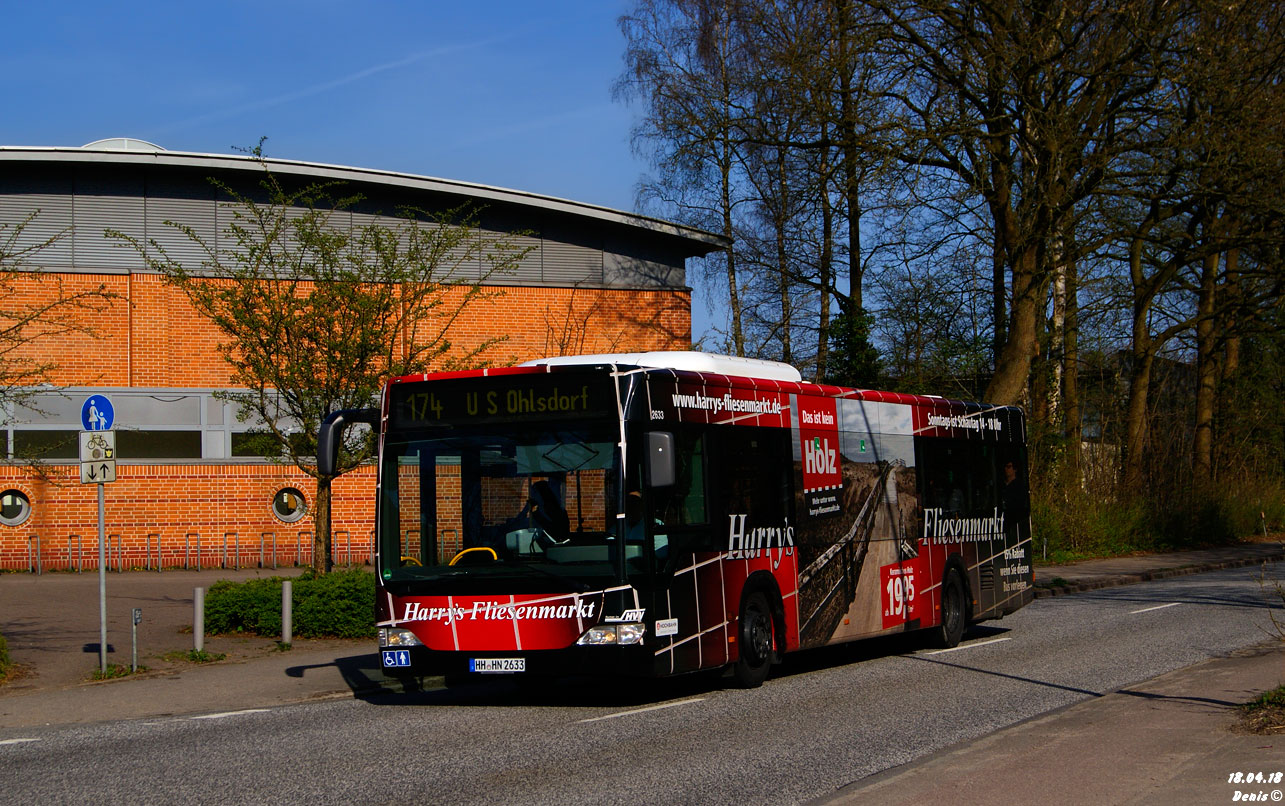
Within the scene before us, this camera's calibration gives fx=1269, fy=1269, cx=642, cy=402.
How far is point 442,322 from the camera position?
30.3m

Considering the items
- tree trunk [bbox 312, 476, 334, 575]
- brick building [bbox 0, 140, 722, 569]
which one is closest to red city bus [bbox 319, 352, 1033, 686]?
tree trunk [bbox 312, 476, 334, 575]

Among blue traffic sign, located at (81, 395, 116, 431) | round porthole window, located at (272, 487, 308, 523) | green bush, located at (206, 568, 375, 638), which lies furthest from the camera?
round porthole window, located at (272, 487, 308, 523)

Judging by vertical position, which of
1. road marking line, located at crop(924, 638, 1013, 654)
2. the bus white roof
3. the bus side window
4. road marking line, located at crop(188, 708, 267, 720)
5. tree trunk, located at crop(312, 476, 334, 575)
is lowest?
road marking line, located at crop(924, 638, 1013, 654)

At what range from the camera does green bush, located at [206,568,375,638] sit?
15.9 meters

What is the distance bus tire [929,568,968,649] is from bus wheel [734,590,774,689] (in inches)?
156

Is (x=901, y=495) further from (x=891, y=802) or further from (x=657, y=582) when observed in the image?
(x=891, y=802)

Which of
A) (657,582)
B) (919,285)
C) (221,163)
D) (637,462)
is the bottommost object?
(657,582)

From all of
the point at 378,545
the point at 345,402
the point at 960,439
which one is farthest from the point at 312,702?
the point at 960,439

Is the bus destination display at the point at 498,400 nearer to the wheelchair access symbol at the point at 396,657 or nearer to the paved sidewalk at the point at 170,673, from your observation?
the wheelchair access symbol at the point at 396,657

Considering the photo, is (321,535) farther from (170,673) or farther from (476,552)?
(476,552)

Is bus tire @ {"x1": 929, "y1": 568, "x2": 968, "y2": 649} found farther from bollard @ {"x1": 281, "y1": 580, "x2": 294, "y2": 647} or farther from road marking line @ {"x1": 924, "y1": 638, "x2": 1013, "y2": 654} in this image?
bollard @ {"x1": 281, "y1": 580, "x2": 294, "y2": 647}

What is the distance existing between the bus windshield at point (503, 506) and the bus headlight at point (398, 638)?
45cm

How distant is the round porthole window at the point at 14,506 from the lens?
90.5 feet

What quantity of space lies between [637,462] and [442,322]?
20.8 meters
